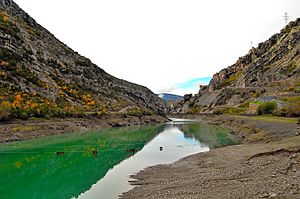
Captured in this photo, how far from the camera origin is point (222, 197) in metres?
19.9

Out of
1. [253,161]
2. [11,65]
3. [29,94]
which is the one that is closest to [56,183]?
[253,161]

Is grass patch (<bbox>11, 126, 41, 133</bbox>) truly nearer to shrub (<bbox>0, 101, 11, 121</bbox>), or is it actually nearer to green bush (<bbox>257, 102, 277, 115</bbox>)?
shrub (<bbox>0, 101, 11, 121</bbox>)

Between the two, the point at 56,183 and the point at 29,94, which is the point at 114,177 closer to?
the point at 56,183

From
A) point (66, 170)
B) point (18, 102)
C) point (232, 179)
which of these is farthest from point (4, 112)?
point (232, 179)

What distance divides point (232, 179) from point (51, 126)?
240 ft

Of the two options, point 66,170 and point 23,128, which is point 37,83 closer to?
point 23,128

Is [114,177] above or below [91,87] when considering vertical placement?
below

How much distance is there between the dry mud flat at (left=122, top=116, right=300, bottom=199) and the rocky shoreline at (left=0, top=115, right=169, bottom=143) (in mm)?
50248

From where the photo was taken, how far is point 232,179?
24.8 meters

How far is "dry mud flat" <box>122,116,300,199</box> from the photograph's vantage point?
763 inches

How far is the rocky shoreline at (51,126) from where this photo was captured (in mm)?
72688

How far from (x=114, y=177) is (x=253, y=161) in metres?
15.8

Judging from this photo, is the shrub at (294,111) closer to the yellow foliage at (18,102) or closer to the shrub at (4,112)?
the shrub at (4,112)

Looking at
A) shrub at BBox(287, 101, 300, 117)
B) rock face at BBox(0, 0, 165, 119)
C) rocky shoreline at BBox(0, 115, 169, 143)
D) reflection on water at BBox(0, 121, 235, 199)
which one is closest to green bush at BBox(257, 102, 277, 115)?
shrub at BBox(287, 101, 300, 117)
